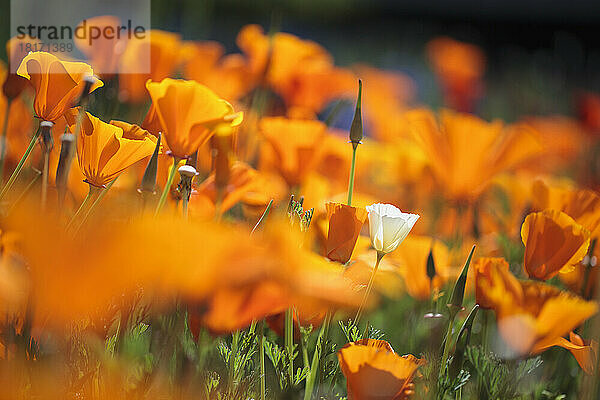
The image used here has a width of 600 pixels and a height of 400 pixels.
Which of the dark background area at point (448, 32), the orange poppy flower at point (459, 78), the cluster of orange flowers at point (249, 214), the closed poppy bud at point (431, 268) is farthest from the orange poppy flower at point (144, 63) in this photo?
the orange poppy flower at point (459, 78)

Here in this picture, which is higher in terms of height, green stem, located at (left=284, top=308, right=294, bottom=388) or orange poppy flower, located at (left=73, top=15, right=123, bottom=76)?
orange poppy flower, located at (left=73, top=15, right=123, bottom=76)

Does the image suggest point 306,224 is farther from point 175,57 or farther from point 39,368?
point 175,57

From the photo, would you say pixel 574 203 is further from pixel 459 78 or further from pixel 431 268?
pixel 459 78

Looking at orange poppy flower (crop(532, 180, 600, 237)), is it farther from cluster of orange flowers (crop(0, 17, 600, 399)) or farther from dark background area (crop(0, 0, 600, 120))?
dark background area (crop(0, 0, 600, 120))

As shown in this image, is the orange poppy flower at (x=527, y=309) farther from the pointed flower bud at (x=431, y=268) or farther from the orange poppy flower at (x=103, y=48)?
the orange poppy flower at (x=103, y=48)

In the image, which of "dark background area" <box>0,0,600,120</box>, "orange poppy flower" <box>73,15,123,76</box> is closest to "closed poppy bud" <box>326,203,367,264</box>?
"orange poppy flower" <box>73,15,123,76</box>

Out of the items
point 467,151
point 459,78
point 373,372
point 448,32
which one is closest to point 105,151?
point 373,372

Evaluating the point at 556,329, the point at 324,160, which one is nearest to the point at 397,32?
the point at 324,160
